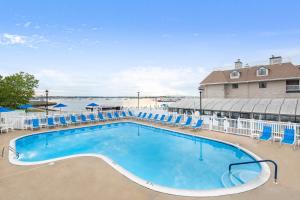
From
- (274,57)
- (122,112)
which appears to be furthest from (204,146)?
(274,57)

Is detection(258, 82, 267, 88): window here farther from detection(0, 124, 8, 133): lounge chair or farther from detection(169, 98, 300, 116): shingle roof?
detection(0, 124, 8, 133): lounge chair

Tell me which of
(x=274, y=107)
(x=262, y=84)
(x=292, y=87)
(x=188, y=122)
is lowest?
(x=188, y=122)

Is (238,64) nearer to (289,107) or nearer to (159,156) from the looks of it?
(289,107)

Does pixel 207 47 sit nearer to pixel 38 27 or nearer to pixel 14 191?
pixel 38 27

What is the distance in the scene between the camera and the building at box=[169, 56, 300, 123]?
46.8ft

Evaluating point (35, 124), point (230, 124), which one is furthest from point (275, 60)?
point (35, 124)

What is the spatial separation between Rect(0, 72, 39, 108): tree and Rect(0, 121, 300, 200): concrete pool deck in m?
14.8

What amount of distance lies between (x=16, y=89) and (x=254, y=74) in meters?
24.8

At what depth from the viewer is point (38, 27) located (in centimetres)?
1483

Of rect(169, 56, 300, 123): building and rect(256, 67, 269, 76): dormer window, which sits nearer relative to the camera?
rect(169, 56, 300, 123): building

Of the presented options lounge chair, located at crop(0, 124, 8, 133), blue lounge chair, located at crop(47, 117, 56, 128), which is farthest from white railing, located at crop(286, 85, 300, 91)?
lounge chair, located at crop(0, 124, 8, 133)

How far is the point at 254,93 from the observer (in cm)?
1895

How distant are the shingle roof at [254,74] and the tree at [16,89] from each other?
19.9 metres

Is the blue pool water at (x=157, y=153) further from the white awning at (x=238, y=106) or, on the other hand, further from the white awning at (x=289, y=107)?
the white awning at (x=289, y=107)
